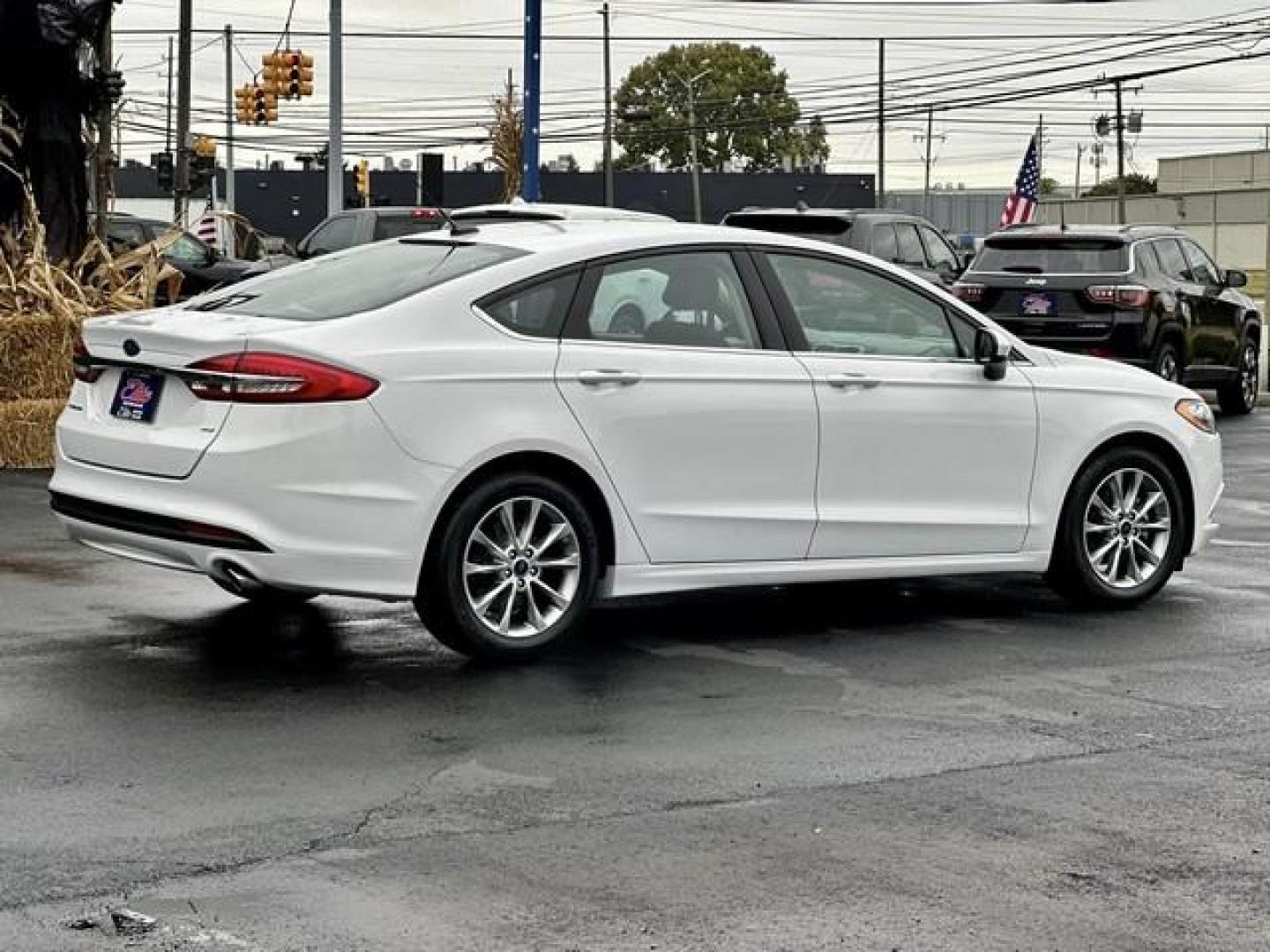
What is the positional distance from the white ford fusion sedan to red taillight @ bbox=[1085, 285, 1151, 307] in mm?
10721

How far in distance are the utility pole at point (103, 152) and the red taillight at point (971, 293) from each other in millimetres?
7600

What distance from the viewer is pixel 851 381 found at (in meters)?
9.13

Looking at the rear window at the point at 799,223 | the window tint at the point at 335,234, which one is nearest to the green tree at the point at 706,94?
the window tint at the point at 335,234

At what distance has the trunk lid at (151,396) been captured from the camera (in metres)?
8.01

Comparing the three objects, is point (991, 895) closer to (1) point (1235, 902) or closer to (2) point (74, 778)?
(1) point (1235, 902)

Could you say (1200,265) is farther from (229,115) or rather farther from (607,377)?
(229,115)

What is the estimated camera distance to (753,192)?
109m

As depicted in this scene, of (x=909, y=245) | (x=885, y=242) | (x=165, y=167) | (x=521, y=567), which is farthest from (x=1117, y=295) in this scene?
(x=165, y=167)

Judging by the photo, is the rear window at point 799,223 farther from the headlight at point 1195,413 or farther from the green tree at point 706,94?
the green tree at point 706,94

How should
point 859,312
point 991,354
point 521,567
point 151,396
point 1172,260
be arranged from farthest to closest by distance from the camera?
point 1172,260 < point 991,354 < point 859,312 < point 521,567 < point 151,396

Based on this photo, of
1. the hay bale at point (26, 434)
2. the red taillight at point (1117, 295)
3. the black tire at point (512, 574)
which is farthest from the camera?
the red taillight at point (1117, 295)

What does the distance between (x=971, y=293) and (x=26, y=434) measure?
9339 millimetres

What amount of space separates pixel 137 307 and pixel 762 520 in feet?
27.2

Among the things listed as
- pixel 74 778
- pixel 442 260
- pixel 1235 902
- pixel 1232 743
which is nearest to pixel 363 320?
pixel 442 260
